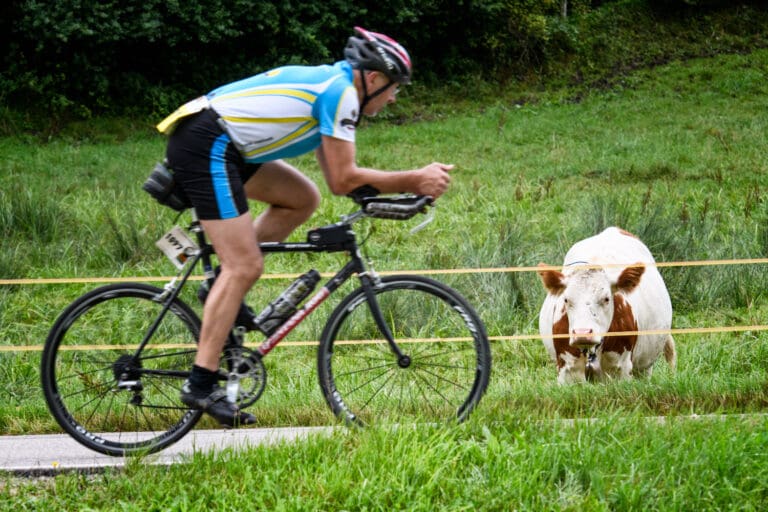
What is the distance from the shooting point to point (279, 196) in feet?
15.6

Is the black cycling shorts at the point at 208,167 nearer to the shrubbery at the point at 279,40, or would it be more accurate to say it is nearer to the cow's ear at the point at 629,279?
the cow's ear at the point at 629,279

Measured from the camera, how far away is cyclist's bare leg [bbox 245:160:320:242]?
15.5 ft

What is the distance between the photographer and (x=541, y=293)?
29.7ft

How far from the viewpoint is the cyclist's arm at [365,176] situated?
14.0 ft

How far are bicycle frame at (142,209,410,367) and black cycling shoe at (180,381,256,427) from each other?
273 millimetres

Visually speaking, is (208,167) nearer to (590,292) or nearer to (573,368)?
(590,292)

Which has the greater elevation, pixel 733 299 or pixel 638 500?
pixel 638 500

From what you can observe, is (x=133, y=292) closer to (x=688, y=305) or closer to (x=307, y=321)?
(x=307, y=321)

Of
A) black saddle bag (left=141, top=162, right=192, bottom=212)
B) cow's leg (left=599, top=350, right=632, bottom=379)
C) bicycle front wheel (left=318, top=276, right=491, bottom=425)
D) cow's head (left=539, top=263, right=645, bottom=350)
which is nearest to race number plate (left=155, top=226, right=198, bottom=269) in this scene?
black saddle bag (left=141, top=162, right=192, bottom=212)

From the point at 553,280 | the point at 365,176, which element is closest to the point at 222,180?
the point at 365,176

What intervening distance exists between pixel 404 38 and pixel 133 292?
2200 cm

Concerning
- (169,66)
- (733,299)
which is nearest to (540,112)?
(169,66)

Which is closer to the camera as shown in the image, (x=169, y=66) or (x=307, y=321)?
(x=307, y=321)

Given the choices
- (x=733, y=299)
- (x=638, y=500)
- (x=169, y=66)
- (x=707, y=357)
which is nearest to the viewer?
(x=638, y=500)
